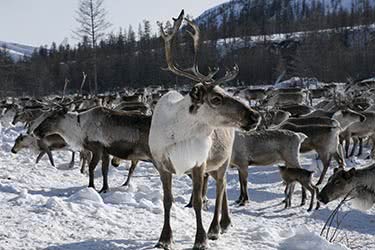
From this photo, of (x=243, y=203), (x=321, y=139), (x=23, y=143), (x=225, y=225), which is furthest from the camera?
(x=23, y=143)

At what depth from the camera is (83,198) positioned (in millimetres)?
6648

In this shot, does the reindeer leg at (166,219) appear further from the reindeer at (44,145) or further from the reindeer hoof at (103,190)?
the reindeer at (44,145)

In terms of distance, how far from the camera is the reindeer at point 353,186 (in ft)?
26.1

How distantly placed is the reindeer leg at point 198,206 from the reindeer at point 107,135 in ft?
12.1

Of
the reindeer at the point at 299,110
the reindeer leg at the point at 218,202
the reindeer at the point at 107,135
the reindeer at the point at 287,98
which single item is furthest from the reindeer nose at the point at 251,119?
the reindeer at the point at 287,98

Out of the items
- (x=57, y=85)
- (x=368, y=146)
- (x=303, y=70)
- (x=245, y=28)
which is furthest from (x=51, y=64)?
(x=368, y=146)

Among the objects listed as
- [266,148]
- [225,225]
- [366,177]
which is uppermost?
[266,148]

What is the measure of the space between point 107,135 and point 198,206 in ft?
14.0

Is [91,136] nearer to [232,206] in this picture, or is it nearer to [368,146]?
[232,206]

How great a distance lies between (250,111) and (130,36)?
275ft

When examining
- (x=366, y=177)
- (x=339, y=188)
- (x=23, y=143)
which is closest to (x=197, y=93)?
(x=339, y=188)

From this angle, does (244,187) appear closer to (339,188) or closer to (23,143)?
(339,188)

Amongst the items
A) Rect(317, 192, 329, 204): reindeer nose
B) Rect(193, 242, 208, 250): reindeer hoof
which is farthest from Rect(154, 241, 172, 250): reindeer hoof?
Rect(317, 192, 329, 204): reindeer nose

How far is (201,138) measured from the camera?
503cm
